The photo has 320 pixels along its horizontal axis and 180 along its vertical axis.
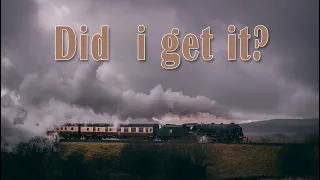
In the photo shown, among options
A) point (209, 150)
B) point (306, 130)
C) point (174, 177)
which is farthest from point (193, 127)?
point (306, 130)

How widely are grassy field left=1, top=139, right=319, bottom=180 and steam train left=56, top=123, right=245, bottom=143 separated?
5.41 metres

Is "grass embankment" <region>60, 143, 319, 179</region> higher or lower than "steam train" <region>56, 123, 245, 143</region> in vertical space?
lower

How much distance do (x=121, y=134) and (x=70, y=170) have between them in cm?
1302

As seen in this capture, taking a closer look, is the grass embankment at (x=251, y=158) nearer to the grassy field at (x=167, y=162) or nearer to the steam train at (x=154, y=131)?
the grassy field at (x=167, y=162)

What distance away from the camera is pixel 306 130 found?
159 feet

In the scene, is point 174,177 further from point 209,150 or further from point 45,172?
point 45,172

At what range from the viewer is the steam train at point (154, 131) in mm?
57875

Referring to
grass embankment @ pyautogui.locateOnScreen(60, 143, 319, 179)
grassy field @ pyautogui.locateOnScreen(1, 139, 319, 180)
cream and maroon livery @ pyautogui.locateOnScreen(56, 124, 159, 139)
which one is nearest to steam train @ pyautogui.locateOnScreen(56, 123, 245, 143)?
cream and maroon livery @ pyautogui.locateOnScreen(56, 124, 159, 139)

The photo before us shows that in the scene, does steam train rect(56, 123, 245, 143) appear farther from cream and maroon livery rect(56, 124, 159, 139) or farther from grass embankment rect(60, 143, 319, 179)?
grass embankment rect(60, 143, 319, 179)

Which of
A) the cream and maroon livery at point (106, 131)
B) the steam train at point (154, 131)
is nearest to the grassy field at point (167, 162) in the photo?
the steam train at point (154, 131)

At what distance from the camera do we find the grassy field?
157 ft

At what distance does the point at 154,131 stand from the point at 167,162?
12.6 metres

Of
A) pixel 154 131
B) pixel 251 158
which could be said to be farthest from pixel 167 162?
pixel 154 131

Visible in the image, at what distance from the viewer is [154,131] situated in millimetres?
61094
